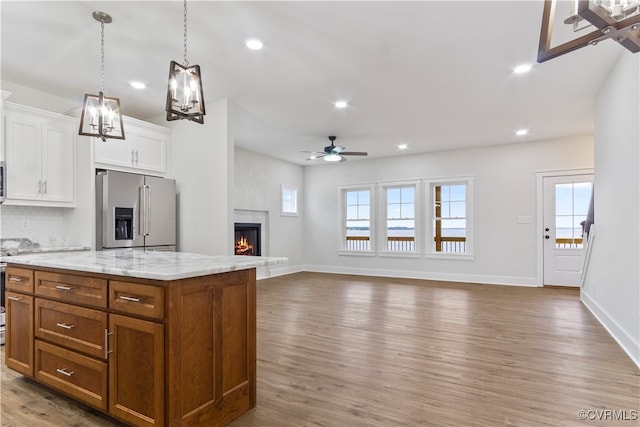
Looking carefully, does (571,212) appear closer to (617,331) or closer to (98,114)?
(617,331)

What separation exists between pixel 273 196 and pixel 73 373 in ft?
20.0

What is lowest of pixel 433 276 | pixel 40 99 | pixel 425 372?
pixel 433 276

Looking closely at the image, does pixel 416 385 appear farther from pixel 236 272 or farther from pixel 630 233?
pixel 630 233

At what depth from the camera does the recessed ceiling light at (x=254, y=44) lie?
306cm

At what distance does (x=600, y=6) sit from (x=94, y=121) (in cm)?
325

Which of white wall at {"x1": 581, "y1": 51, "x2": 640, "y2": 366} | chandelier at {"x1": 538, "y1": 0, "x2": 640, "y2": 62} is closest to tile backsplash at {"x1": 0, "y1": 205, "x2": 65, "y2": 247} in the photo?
chandelier at {"x1": 538, "y1": 0, "x2": 640, "y2": 62}

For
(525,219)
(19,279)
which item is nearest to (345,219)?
(525,219)

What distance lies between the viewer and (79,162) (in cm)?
422

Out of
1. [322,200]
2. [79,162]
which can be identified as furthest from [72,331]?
[322,200]

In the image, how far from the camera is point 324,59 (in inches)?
134

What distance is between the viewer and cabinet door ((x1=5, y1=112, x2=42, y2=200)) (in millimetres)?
3650

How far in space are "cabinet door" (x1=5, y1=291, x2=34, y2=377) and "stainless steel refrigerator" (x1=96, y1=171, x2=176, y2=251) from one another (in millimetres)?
1501

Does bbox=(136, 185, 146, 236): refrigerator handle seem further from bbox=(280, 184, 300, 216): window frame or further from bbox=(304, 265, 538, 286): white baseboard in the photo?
bbox=(304, 265, 538, 286): white baseboard

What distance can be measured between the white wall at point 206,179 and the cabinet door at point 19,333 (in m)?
2.03
